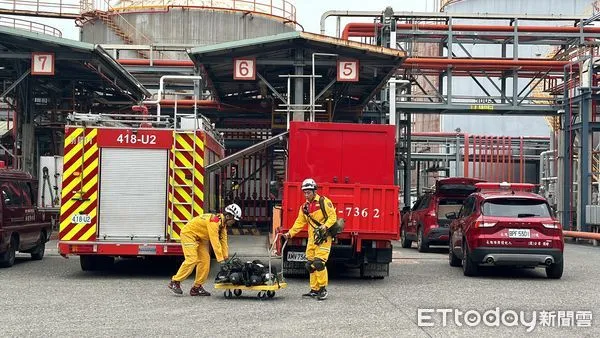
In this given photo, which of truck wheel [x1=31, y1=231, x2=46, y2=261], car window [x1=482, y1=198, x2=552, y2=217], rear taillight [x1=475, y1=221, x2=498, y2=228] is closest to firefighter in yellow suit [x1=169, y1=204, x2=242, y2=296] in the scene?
rear taillight [x1=475, y1=221, x2=498, y2=228]

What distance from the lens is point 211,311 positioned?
1030 centimetres

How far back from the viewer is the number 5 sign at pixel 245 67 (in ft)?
71.4

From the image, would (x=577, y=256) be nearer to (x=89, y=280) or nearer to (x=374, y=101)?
(x=374, y=101)

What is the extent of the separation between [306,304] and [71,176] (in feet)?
16.8

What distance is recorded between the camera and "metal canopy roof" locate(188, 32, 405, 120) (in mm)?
20797

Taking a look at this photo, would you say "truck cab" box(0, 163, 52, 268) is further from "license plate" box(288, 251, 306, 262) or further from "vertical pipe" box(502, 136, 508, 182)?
Answer: "vertical pipe" box(502, 136, 508, 182)

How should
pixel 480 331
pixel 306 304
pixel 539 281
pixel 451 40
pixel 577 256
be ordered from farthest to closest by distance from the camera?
pixel 451 40 < pixel 577 256 < pixel 539 281 < pixel 306 304 < pixel 480 331

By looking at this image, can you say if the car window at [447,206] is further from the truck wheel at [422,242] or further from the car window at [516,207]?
the car window at [516,207]

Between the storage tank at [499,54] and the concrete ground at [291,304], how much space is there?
101 ft

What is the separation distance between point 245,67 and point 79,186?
29.3ft

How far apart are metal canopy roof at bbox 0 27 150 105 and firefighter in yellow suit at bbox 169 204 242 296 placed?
10326 mm

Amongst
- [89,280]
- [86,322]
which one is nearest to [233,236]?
[89,280]

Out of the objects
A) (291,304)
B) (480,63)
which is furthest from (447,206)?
(291,304)

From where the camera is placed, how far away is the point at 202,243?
12.1 m
